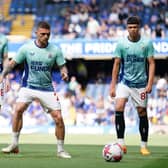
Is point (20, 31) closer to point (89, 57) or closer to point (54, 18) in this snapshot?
point (54, 18)

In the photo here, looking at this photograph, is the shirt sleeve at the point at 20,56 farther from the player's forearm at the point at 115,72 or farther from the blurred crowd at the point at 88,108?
the blurred crowd at the point at 88,108

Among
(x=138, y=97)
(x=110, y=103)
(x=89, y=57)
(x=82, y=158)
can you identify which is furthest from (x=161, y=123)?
(x=82, y=158)

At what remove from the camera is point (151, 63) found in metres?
12.5

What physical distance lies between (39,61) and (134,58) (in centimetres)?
191

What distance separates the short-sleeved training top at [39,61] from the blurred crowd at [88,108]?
12157mm

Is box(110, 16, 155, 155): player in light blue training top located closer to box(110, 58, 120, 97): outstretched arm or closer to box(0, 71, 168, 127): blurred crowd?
box(110, 58, 120, 97): outstretched arm

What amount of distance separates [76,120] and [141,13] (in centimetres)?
653

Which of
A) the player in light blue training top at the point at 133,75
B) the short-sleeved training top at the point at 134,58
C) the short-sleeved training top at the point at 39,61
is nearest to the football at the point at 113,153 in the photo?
the short-sleeved training top at the point at 39,61

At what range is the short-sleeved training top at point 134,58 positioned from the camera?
1258cm

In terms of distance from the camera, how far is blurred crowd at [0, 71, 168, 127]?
24578 mm

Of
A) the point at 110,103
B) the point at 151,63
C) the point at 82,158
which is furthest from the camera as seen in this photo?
the point at 110,103

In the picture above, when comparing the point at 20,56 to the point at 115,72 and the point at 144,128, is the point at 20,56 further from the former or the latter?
the point at 144,128

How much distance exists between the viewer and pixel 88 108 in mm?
26109

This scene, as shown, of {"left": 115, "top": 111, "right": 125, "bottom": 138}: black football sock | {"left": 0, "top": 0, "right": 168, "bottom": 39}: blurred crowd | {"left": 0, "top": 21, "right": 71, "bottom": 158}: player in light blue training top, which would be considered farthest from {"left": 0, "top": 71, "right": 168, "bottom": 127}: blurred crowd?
{"left": 0, "top": 21, "right": 71, "bottom": 158}: player in light blue training top
